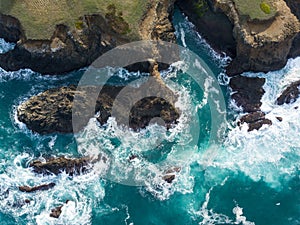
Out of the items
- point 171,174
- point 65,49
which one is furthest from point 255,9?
point 65,49

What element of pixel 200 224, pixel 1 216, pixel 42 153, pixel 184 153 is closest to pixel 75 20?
pixel 42 153

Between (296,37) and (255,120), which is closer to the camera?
(255,120)

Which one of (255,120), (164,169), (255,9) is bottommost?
(164,169)

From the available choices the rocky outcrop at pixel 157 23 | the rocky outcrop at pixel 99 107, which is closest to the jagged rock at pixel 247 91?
the rocky outcrop at pixel 99 107

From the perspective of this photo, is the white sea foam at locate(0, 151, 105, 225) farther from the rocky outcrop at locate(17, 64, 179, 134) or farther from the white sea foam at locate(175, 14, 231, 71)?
the white sea foam at locate(175, 14, 231, 71)

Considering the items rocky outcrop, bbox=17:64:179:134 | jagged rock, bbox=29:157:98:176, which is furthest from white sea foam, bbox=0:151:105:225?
rocky outcrop, bbox=17:64:179:134

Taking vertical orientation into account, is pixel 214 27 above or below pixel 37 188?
above

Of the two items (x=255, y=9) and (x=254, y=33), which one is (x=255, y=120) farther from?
(x=255, y=9)
